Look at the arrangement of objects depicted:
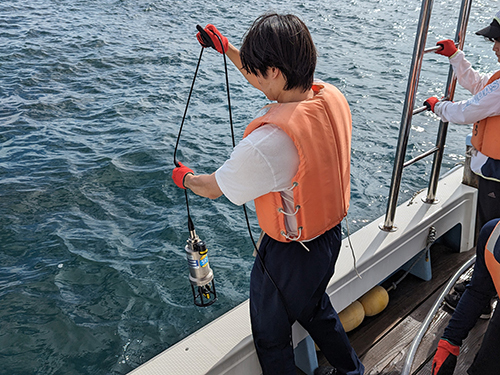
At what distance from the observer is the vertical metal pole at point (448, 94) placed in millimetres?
2105

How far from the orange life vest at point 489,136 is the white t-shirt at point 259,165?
3.66 ft

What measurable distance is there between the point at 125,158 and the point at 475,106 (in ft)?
10.6


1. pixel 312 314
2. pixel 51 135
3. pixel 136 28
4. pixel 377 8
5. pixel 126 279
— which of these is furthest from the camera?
pixel 377 8

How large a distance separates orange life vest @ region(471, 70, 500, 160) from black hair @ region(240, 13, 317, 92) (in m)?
1.08

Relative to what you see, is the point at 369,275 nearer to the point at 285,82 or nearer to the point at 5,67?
the point at 285,82

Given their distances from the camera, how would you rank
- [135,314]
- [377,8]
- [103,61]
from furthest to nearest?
1. [377,8]
2. [103,61]
3. [135,314]

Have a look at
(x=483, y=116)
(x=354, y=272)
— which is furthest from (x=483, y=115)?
(x=354, y=272)

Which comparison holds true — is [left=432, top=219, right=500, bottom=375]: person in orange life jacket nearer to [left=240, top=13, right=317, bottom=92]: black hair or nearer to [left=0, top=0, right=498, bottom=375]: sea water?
[left=240, top=13, right=317, bottom=92]: black hair

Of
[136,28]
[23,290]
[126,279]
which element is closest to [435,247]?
[126,279]

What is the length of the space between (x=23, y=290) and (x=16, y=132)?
94.5 inches

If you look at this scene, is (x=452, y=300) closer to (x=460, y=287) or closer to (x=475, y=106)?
(x=460, y=287)

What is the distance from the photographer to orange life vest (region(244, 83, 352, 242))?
1.38 m

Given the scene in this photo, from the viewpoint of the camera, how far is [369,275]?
2166 mm

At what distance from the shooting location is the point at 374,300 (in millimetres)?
2252
